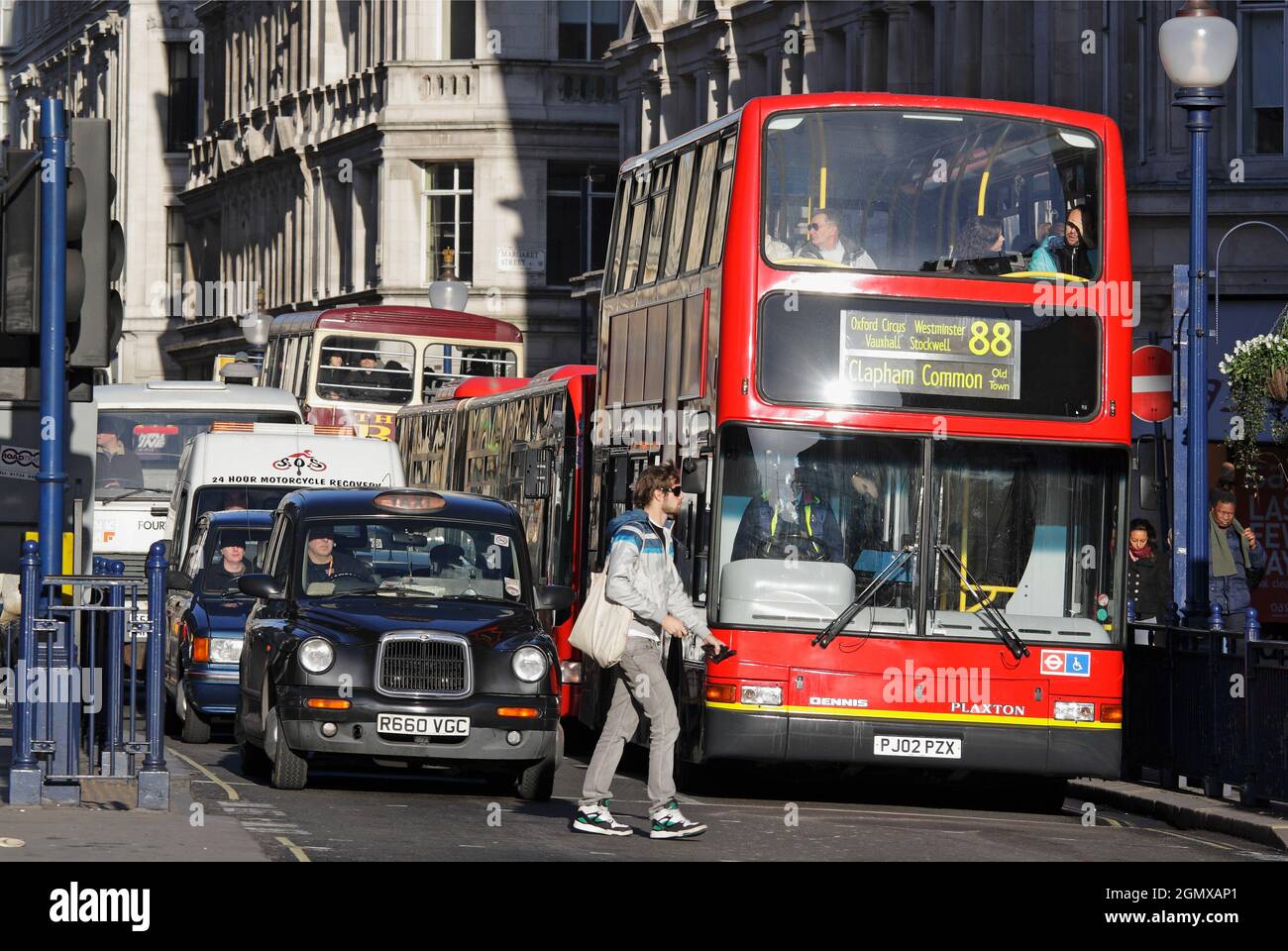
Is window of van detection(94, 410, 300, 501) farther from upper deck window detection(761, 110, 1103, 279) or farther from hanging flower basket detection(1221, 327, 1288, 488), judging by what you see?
upper deck window detection(761, 110, 1103, 279)

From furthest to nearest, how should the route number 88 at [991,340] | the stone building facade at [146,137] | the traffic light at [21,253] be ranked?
the stone building facade at [146,137] → the route number 88 at [991,340] → the traffic light at [21,253]

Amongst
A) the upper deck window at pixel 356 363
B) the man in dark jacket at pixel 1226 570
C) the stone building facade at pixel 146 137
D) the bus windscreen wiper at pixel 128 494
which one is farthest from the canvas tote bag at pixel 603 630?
the stone building facade at pixel 146 137

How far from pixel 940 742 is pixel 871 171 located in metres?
3.69

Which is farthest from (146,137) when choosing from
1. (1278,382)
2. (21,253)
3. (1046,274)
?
(21,253)

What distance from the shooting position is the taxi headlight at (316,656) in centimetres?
1605

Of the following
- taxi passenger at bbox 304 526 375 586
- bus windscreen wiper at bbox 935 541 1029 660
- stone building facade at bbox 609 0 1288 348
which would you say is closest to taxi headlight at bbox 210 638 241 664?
taxi passenger at bbox 304 526 375 586

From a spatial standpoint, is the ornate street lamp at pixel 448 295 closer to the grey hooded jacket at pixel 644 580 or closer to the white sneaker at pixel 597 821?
the grey hooded jacket at pixel 644 580

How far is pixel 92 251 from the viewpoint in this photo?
45.3 feet

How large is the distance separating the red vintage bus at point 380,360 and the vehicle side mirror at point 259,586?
24.3 m

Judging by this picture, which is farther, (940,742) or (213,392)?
(213,392)

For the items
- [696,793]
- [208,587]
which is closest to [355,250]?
[208,587]

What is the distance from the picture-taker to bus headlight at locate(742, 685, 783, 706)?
17.1m
